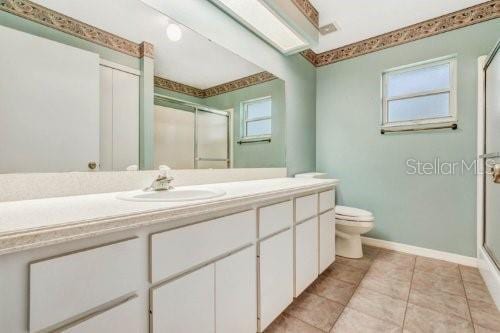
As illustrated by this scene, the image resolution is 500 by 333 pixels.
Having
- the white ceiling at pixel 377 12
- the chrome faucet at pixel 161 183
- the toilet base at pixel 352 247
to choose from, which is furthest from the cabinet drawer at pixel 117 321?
the white ceiling at pixel 377 12

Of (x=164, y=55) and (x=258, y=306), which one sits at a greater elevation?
(x=164, y=55)

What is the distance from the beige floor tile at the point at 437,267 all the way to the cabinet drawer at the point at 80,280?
2472mm

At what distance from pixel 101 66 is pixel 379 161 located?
8.85ft

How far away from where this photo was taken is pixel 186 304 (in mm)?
859

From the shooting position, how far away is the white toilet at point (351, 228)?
2.22m

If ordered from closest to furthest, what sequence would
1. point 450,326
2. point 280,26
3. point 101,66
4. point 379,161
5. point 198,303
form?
point 198,303 → point 101,66 → point 450,326 → point 280,26 → point 379,161

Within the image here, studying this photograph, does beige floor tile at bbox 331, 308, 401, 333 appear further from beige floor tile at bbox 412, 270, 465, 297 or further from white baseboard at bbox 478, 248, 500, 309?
white baseboard at bbox 478, 248, 500, 309

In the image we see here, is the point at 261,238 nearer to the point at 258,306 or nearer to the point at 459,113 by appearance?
the point at 258,306

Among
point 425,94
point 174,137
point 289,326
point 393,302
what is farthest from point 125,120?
point 425,94

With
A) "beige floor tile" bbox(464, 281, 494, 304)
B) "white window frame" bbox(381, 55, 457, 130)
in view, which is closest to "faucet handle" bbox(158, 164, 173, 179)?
"beige floor tile" bbox(464, 281, 494, 304)

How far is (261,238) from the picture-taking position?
1227 millimetres

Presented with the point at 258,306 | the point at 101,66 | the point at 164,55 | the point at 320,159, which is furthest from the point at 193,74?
the point at 320,159

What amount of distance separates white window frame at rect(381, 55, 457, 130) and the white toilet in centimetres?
104

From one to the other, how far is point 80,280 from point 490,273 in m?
2.54
